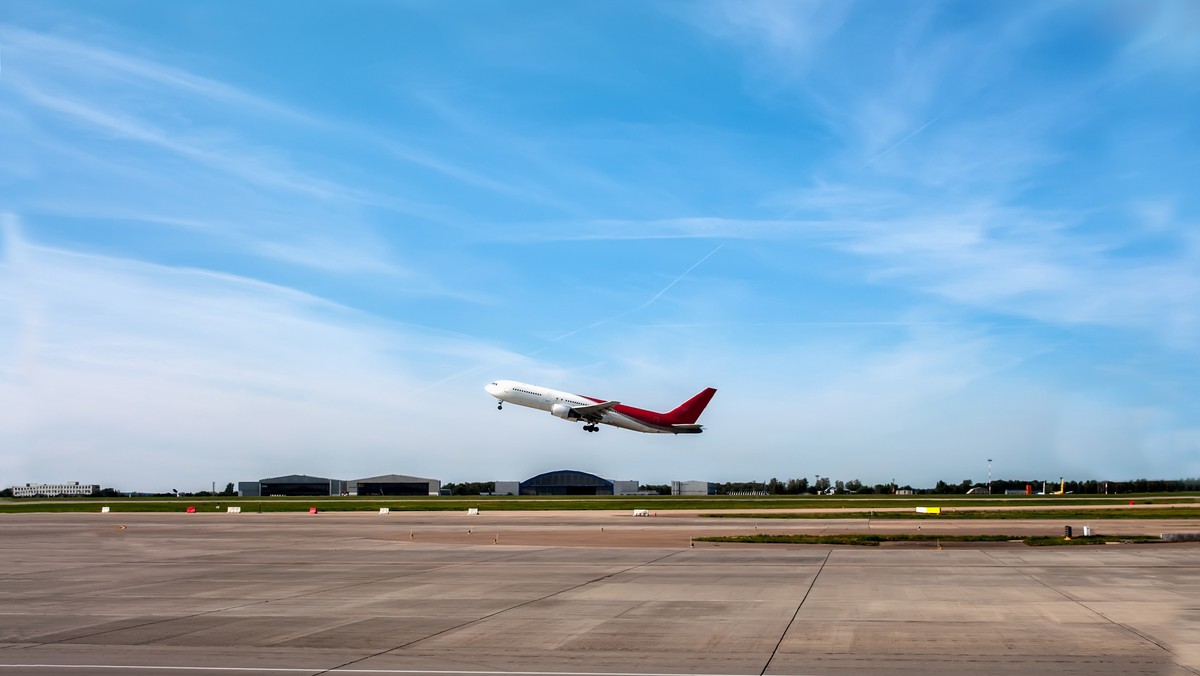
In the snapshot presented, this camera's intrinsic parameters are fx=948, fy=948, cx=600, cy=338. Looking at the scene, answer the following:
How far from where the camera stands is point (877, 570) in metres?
29.8

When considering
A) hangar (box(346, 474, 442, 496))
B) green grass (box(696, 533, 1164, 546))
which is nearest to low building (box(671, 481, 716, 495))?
hangar (box(346, 474, 442, 496))

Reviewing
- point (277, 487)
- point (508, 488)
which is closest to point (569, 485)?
point (508, 488)

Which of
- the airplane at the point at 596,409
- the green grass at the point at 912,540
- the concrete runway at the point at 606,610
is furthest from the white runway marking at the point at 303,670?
the airplane at the point at 596,409

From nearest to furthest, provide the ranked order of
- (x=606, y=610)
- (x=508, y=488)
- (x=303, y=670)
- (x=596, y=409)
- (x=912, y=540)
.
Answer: (x=303, y=670)
(x=606, y=610)
(x=912, y=540)
(x=596, y=409)
(x=508, y=488)

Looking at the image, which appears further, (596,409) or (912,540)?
Answer: (596,409)

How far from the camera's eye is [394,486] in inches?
7643

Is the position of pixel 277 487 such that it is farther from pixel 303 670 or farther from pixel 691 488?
pixel 303 670

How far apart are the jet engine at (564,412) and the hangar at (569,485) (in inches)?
3107

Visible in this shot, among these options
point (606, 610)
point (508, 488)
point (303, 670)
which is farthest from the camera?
point (508, 488)

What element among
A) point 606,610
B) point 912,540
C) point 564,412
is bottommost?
point 912,540

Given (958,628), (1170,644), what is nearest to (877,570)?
(958,628)

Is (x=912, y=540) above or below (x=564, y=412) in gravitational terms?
below

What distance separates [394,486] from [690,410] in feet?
317

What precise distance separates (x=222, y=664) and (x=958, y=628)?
13154mm
